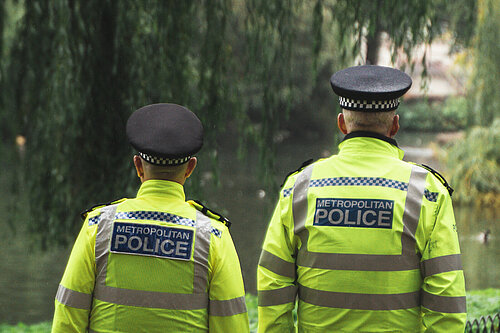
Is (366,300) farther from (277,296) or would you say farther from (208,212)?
(208,212)

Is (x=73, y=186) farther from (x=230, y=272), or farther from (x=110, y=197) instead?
(x=230, y=272)

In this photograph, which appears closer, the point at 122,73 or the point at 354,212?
the point at 354,212

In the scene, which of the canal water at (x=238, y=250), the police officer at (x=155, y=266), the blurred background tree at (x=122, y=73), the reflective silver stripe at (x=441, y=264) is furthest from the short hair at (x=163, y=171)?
the canal water at (x=238, y=250)

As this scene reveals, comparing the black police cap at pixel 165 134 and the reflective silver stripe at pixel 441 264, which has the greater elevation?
the black police cap at pixel 165 134

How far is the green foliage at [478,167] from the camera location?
1606 centimetres

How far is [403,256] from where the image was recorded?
242 centimetres

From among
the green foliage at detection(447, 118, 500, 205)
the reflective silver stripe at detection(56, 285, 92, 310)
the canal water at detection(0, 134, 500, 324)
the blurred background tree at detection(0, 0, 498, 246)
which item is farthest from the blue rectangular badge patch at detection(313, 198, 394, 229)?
the green foliage at detection(447, 118, 500, 205)

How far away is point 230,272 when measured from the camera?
2328mm

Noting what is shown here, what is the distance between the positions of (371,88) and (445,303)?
0.75 metres

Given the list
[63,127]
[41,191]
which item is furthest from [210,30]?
[41,191]

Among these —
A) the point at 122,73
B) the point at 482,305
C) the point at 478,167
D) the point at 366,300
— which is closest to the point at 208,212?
the point at 366,300

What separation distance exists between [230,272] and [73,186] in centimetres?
361

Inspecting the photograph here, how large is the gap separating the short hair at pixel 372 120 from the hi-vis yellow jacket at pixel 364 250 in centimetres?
3

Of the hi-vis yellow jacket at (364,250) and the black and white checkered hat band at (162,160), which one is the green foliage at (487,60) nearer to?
the hi-vis yellow jacket at (364,250)
